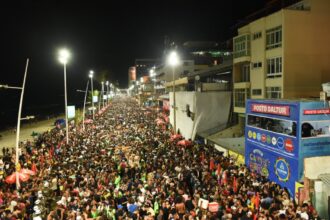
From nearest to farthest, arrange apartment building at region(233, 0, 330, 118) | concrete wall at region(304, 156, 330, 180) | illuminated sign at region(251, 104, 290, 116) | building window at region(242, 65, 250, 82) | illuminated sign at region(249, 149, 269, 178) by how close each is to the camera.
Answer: concrete wall at region(304, 156, 330, 180) < illuminated sign at region(251, 104, 290, 116) < illuminated sign at region(249, 149, 269, 178) < apartment building at region(233, 0, 330, 118) < building window at region(242, 65, 250, 82)

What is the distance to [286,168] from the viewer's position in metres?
15.8

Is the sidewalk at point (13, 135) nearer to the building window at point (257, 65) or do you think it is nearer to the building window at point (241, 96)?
the building window at point (241, 96)

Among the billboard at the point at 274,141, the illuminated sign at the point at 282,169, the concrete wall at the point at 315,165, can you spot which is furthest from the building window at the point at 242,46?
the concrete wall at the point at 315,165

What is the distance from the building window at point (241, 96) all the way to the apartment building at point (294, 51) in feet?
6.57

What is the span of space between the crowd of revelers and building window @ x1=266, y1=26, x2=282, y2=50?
8.99 meters

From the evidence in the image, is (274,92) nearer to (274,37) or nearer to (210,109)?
(274,37)

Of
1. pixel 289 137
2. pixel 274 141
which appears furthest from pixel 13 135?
pixel 289 137

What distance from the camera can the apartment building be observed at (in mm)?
23469

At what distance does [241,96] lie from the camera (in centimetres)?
2916

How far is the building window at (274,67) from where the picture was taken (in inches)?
955

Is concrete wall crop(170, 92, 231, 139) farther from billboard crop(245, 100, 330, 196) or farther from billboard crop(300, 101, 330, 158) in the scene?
billboard crop(300, 101, 330, 158)

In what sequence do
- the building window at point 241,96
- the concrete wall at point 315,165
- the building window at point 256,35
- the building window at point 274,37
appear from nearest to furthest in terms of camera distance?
1. the concrete wall at point 315,165
2. the building window at point 274,37
3. the building window at point 256,35
4. the building window at point 241,96

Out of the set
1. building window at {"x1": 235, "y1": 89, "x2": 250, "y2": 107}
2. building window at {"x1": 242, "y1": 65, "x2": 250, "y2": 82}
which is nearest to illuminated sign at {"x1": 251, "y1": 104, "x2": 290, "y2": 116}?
building window at {"x1": 235, "y1": 89, "x2": 250, "y2": 107}

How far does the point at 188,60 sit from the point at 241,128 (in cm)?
5461
